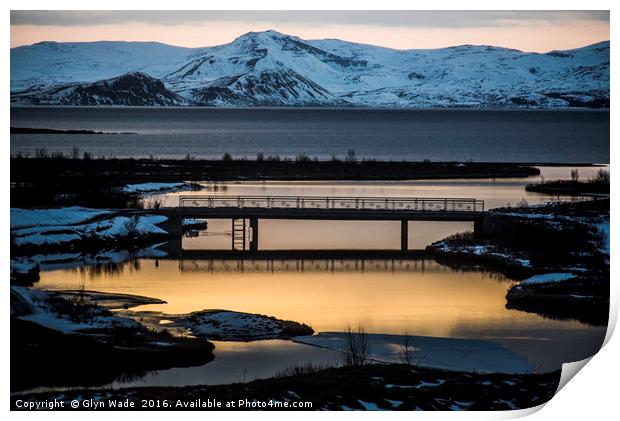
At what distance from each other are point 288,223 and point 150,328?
64.8 feet

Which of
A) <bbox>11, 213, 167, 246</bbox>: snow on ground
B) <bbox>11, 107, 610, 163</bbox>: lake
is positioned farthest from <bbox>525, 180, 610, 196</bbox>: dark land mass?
<bbox>11, 213, 167, 246</bbox>: snow on ground

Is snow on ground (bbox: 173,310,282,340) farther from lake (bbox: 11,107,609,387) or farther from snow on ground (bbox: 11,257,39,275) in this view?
snow on ground (bbox: 11,257,39,275)

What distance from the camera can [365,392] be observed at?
19.4 metres

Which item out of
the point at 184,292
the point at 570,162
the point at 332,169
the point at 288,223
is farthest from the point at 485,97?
the point at 184,292

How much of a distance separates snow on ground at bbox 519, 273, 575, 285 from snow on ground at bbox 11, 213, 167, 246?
12.5 m

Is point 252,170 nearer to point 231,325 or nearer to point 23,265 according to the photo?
point 23,265

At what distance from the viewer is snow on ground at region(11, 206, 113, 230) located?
32.3 metres

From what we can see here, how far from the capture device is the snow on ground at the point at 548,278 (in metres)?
28.0

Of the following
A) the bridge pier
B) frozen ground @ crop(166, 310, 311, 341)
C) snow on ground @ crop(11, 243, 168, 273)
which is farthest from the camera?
the bridge pier

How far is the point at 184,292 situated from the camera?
91.9 ft

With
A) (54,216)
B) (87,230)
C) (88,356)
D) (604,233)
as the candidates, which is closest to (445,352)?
(88,356)

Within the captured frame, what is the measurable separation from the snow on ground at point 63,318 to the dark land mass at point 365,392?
262 centimetres

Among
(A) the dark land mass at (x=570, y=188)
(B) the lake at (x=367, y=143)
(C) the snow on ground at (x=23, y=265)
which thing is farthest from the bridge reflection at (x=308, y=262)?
(B) the lake at (x=367, y=143)

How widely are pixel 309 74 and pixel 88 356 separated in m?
103
